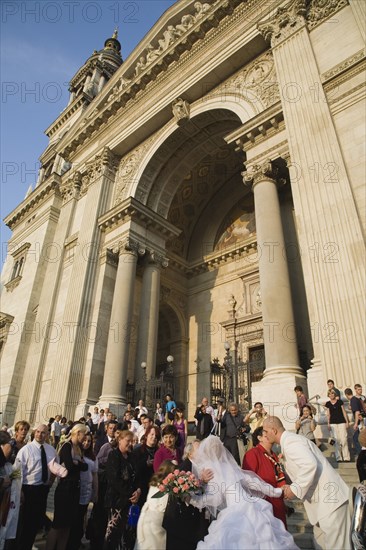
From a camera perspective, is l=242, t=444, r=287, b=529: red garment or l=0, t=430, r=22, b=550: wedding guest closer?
l=242, t=444, r=287, b=529: red garment

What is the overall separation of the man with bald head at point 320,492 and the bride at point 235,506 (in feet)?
0.80

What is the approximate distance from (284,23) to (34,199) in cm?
1874

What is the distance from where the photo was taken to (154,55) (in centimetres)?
1842

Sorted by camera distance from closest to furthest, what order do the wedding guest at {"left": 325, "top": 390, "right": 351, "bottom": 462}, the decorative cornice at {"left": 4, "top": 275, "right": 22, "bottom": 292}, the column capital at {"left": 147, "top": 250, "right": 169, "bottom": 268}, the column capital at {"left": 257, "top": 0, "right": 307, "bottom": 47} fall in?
the wedding guest at {"left": 325, "top": 390, "right": 351, "bottom": 462} < the column capital at {"left": 257, "top": 0, "right": 307, "bottom": 47} < the column capital at {"left": 147, "top": 250, "right": 169, "bottom": 268} < the decorative cornice at {"left": 4, "top": 275, "right": 22, "bottom": 292}

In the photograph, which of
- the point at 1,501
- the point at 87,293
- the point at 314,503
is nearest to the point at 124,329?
the point at 87,293

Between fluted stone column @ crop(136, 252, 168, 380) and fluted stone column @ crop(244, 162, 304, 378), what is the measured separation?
638 centimetres

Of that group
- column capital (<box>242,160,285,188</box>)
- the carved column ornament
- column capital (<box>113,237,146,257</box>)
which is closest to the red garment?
column capital (<box>242,160,285,188</box>)

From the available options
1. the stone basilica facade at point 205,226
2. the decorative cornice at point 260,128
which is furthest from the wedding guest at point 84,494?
the decorative cornice at point 260,128

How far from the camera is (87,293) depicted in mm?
15906

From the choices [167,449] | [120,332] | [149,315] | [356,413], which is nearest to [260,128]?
[149,315]

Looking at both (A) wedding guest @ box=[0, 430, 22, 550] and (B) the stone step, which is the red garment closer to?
(B) the stone step

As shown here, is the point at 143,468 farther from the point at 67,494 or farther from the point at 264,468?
the point at 264,468

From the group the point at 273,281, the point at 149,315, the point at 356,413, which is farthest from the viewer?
the point at 149,315

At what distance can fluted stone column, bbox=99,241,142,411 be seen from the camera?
13148 mm
